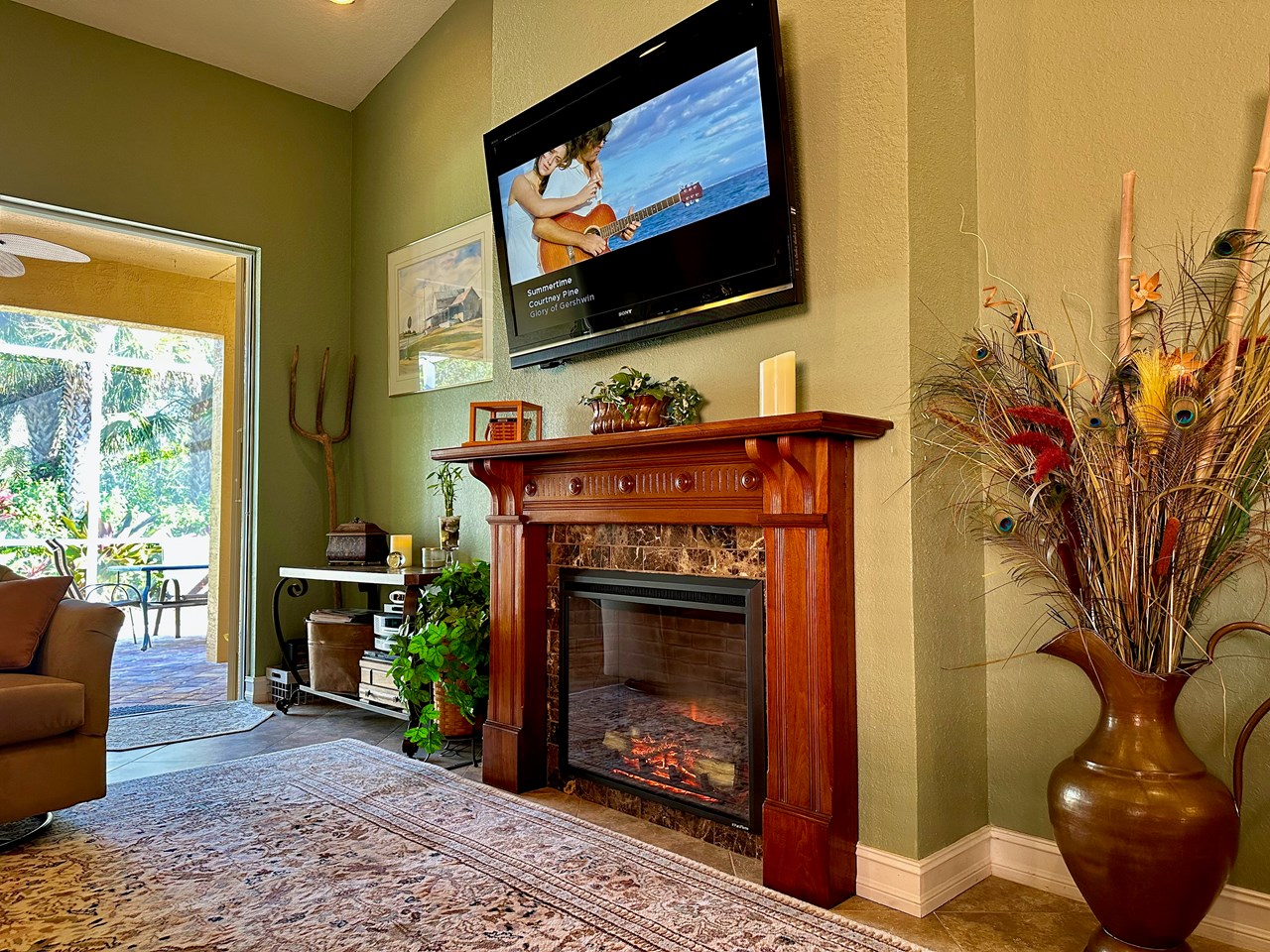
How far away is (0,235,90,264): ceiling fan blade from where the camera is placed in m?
3.84

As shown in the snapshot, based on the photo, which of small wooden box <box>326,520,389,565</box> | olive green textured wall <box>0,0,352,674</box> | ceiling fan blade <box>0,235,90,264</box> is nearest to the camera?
ceiling fan blade <box>0,235,90,264</box>

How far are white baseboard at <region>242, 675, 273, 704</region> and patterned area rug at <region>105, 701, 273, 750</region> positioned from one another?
1.9 inches

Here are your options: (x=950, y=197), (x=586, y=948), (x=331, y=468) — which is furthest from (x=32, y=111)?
(x=586, y=948)

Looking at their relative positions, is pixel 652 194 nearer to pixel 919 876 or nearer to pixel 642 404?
pixel 642 404

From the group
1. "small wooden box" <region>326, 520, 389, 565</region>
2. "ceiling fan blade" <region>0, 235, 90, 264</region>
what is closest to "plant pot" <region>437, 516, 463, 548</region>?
"small wooden box" <region>326, 520, 389, 565</region>

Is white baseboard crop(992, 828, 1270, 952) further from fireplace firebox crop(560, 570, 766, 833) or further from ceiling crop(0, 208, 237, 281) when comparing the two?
ceiling crop(0, 208, 237, 281)

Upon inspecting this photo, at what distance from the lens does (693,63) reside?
2508mm

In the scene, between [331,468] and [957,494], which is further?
[331,468]

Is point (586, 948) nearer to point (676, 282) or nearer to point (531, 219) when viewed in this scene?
point (676, 282)

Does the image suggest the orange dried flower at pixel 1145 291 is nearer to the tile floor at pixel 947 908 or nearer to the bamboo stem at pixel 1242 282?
the bamboo stem at pixel 1242 282

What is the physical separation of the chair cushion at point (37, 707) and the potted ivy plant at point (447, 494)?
1658 millimetres

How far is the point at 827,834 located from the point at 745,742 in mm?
435

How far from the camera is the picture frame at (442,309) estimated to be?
13.5 ft

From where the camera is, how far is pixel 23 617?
8.68 ft
